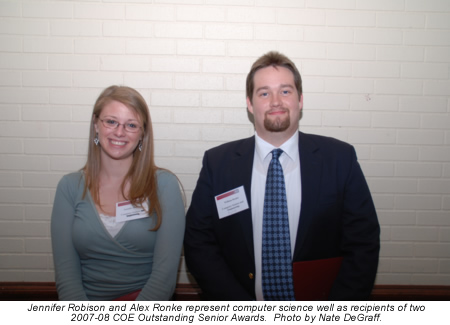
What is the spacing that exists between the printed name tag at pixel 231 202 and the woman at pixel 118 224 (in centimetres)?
25

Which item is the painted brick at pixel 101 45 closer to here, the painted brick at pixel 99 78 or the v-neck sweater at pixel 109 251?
the painted brick at pixel 99 78

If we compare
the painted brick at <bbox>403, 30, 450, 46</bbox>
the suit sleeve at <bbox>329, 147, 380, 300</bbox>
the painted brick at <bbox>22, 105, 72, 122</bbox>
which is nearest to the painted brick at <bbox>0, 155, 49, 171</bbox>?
the painted brick at <bbox>22, 105, 72, 122</bbox>

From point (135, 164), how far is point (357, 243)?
1452 millimetres

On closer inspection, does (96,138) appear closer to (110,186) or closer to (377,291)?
(110,186)

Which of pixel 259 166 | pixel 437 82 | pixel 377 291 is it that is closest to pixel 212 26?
pixel 259 166

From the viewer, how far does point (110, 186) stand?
1.87 metres

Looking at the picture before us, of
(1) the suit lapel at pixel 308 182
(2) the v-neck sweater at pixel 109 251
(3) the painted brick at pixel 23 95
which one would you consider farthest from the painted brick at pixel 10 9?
(1) the suit lapel at pixel 308 182

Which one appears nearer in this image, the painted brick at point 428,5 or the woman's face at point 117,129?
the woman's face at point 117,129

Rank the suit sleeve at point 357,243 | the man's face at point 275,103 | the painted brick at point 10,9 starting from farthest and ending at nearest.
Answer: the painted brick at point 10,9, the man's face at point 275,103, the suit sleeve at point 357,243

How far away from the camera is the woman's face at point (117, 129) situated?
1.79 metres

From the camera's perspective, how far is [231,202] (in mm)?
1771

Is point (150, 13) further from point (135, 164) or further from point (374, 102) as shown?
point (374, 102)

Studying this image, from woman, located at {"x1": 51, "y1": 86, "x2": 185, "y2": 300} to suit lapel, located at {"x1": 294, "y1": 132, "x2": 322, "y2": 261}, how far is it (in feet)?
2.34

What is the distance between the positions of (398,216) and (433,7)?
5.75 ft
